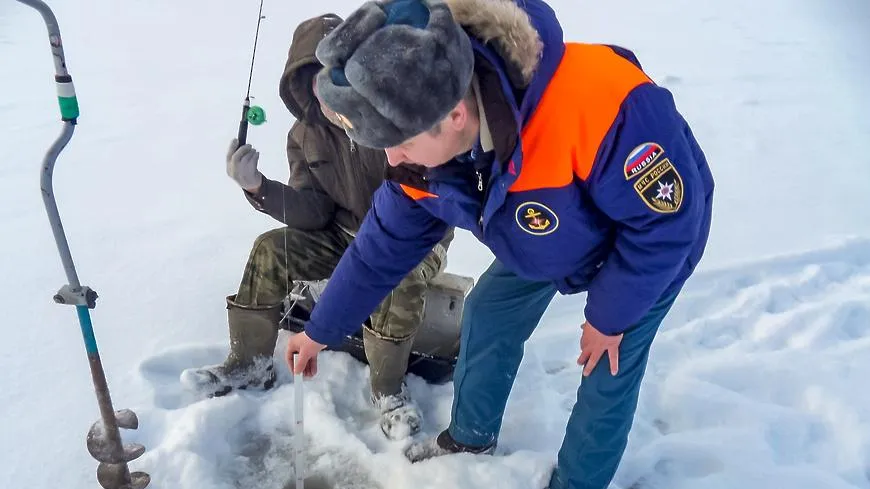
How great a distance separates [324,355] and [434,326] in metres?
0.43

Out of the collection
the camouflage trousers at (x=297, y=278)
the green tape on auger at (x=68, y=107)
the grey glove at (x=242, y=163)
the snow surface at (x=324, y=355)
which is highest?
the green tape on auger at (x=68, y=107)

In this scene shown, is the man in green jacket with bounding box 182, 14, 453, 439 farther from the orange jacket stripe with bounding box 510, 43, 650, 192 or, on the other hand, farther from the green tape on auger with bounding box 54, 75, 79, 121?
the orange jacket stripe with bounding box 510, 43, 650, 192

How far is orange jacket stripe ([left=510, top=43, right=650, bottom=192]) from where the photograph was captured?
4.22 feet

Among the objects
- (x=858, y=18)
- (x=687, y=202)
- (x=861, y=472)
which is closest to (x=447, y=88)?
(x=687, y=202)

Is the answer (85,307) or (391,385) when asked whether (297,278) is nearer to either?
(391,385)

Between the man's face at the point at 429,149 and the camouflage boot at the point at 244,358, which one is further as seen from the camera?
the camouflage boot at the point at 244,358

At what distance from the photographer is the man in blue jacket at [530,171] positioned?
1.13 meters

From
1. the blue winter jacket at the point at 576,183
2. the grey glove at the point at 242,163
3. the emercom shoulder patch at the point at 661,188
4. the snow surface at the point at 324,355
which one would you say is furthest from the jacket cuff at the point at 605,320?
the grey glove at the point at 242,163

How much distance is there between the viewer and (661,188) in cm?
131

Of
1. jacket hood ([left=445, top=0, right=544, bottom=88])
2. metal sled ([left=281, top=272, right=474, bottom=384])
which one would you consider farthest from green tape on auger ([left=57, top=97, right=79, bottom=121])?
metal sled ([left=281, top=272, right=474, bottom=384])

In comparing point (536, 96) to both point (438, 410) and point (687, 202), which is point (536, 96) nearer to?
point (687, 202)

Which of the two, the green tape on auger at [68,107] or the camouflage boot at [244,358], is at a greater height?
the green tape on auger at [68,107]

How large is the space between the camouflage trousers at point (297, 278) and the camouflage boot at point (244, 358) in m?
0.04

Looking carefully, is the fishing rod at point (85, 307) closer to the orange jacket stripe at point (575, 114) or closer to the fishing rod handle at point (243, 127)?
the fishing rod handle at point (243, 127)
